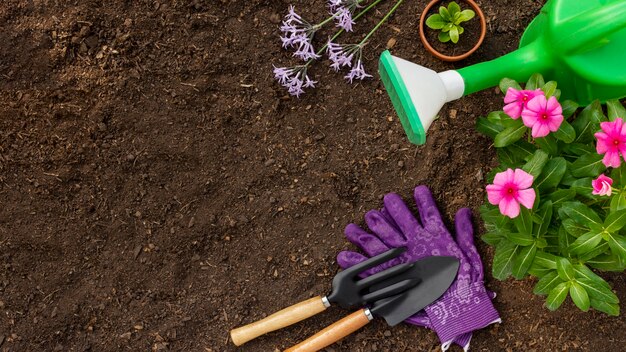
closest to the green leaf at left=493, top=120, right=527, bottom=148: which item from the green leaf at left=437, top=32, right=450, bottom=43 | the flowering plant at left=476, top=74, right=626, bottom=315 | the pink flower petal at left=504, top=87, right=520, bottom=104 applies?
the flowering plant at left=476, top=74, right=626, bottom=315

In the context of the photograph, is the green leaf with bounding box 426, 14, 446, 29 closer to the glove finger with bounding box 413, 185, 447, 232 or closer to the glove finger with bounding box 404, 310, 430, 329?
the glove finger with bounding box 413, 185, 447, 232

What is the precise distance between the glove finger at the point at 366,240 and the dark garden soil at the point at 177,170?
0.05 metres

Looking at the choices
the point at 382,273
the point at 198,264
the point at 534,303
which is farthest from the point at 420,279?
the point at 198,264

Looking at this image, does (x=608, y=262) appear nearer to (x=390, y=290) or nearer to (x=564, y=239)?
(x=564, y=239)

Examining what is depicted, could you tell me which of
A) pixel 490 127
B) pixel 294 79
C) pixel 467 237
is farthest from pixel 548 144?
pixel 294 79

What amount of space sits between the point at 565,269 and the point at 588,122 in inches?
14.3

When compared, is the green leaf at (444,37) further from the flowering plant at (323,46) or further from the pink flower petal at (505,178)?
the pink flower petal at (505,178)

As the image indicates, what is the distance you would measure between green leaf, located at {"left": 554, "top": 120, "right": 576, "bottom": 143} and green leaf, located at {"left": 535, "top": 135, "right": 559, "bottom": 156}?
33 millimetres

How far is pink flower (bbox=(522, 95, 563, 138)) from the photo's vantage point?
4.33 feet

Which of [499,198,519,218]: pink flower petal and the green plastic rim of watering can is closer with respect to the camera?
[499,198,519,218]: pink flower petal

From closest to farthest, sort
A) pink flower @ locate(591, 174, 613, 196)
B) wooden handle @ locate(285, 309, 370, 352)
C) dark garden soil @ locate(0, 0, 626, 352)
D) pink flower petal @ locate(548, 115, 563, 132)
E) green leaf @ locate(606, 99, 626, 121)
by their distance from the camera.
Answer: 1. pink flower @ locate(591, 174, 613, 196)
2. pink flower petal @ locate(548, 115, 563, 132)
3. green leaf @ locate(606, 99, 626, 121)
4. wooden handle @ locate(285, 309, 370, 352)
5. dark garden soil @ locate(0, 0, 626, 352)

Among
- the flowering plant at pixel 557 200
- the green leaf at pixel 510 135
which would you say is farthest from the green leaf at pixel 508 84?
the green leaf at pixel 510 135

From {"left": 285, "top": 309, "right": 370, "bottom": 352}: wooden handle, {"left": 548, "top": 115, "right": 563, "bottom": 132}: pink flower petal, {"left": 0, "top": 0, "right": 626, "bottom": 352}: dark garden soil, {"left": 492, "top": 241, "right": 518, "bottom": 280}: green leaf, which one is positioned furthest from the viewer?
{"left": 0, "top": 0, "right": 626, "bottom": 352}: dark garden soil

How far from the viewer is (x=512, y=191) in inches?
50.7
